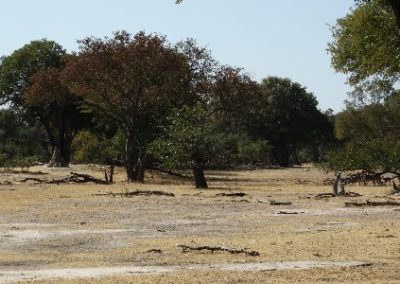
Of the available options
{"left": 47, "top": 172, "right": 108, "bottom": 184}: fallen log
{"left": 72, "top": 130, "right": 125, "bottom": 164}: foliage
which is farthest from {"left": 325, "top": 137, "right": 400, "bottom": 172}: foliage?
{"left": 72, "top": 130, "right": 125, "bottom": 164}: foliage

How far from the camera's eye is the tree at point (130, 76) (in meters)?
47.6

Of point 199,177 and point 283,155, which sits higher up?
point 283,155

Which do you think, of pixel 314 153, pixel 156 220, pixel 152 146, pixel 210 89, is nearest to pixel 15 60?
pixel 210 89

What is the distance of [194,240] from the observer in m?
17.0

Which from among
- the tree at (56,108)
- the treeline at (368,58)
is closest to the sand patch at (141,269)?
the treeline at (368,58)

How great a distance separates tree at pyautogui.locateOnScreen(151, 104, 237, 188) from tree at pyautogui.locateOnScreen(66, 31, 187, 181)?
3924 millimetres

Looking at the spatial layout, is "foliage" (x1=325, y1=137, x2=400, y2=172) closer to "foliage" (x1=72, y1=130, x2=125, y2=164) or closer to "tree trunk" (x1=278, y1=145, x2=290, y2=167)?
"foliage" (x1=72, y1=130, x2=125, y2=164)

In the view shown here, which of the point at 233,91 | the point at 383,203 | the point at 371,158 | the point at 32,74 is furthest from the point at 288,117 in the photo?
the point at 383,203

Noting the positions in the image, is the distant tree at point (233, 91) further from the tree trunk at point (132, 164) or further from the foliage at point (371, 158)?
the foliage at point (371, 158)

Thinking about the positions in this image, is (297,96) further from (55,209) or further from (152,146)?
(55,209)

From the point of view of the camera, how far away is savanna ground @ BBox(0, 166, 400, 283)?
12.1 metres

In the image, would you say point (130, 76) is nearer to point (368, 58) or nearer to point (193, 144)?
point (193, 144)

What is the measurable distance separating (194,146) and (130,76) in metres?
7.51

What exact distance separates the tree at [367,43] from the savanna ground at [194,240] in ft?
16.6
